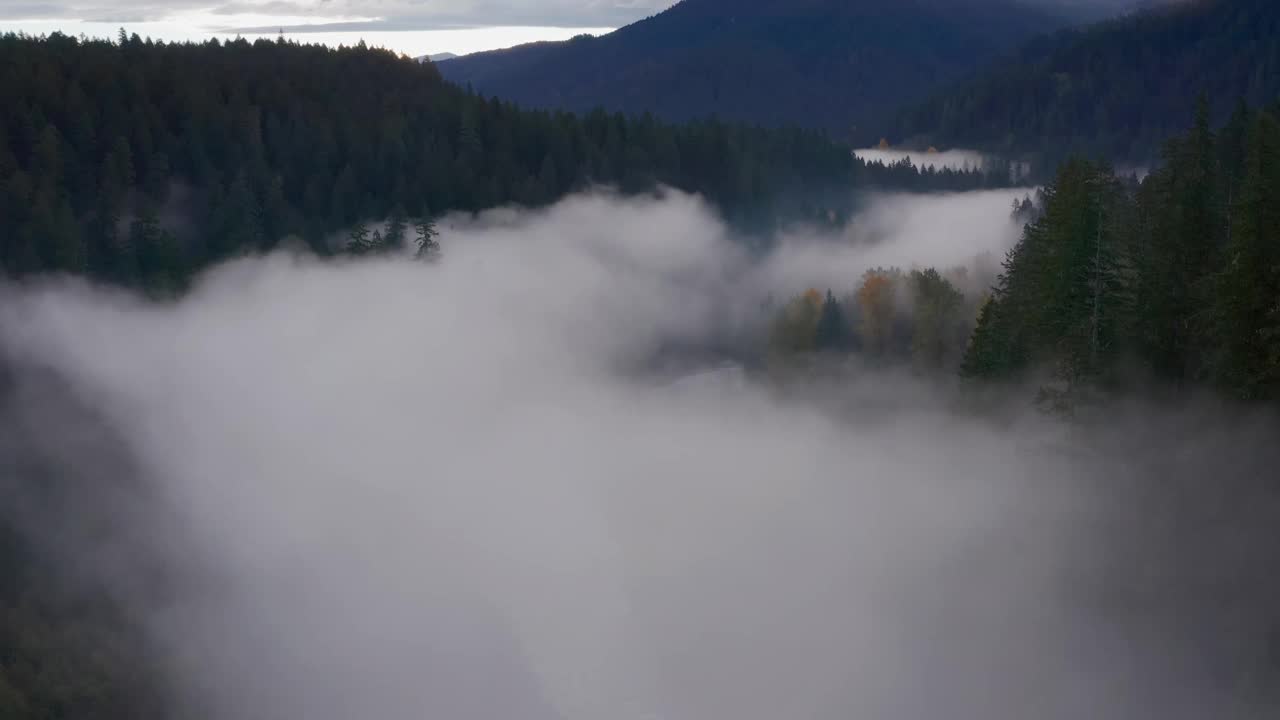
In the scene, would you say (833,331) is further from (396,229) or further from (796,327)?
(396,229)

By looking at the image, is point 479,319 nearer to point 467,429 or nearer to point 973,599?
point 467,429

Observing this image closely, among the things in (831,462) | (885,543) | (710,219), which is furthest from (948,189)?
(885,543)

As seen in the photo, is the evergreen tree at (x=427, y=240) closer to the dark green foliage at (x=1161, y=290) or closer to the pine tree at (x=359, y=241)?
the pine tree at (x=359, y=241)

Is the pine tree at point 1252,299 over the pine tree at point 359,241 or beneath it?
over

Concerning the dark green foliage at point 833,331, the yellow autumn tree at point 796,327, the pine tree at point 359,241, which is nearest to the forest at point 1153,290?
the dark green foliage at point 833,331

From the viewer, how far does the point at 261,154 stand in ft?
254

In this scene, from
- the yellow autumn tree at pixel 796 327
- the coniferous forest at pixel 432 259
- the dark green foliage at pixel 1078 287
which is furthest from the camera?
the yellow autumn tree at pixel 796 327

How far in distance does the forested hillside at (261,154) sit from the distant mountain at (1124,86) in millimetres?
90279

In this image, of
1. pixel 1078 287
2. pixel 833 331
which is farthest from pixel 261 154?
pixel 1078 287

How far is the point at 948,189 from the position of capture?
135 m

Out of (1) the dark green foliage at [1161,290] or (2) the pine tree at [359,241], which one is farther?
(2) the pine tree at [359,241]

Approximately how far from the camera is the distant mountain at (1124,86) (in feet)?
573

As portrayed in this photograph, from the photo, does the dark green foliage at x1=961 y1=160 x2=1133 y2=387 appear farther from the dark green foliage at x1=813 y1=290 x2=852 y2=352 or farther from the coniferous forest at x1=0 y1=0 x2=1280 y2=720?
the dark green foliage at x1=813 y1=290 x2=852 y2=352

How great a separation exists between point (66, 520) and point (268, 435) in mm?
22789
